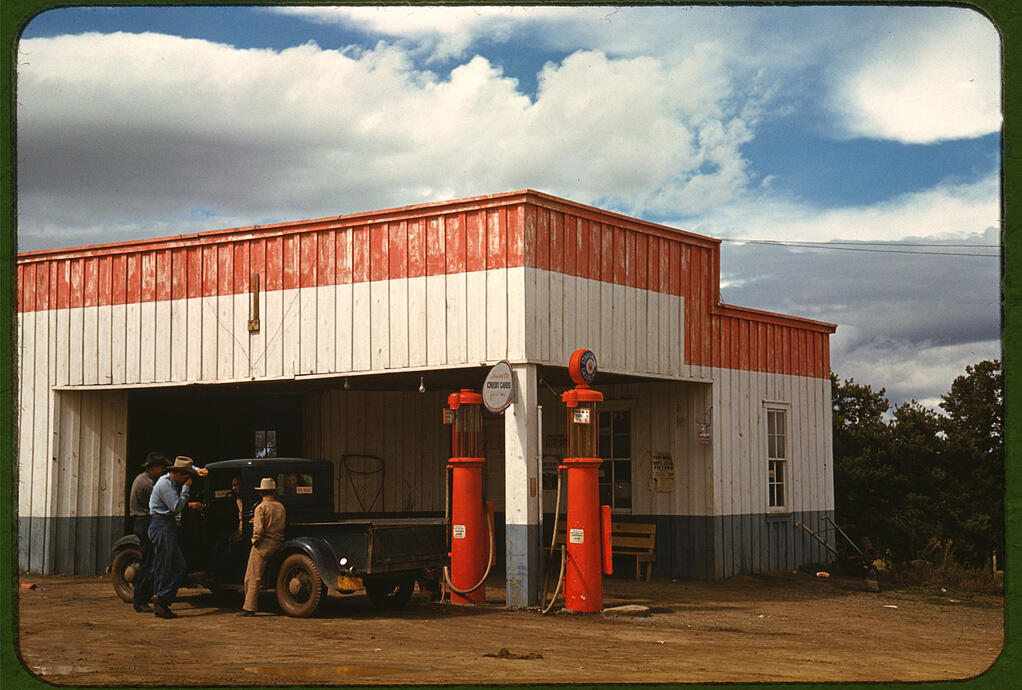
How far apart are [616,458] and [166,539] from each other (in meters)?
8.85

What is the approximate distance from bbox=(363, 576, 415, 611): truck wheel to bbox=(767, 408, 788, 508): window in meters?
8.72

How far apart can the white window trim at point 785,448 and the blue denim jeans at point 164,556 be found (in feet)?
36.5

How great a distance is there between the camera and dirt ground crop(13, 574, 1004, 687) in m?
10.5

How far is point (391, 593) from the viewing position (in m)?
15.3

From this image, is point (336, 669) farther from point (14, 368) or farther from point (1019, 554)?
point (1019, 554)

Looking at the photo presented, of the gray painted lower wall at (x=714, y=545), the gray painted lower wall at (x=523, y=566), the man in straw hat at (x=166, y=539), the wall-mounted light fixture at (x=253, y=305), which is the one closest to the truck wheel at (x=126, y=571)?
the man in straw hat at (x=166, y=539)

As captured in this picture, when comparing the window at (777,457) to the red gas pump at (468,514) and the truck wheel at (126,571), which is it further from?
the truck wheel at (126,571)

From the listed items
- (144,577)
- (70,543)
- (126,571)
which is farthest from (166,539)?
(70,543)

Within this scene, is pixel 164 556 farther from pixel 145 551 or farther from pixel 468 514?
pixel 468 514

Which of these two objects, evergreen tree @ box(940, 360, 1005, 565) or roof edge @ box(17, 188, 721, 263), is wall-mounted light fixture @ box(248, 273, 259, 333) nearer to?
roof edge @ box(17, 188, 721, 263)

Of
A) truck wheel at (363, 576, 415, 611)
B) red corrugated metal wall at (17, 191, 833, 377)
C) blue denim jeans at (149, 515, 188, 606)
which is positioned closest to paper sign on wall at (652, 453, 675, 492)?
red corrugated metal wall at (17, 191, 833, 377)

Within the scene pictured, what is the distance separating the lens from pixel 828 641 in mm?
13258

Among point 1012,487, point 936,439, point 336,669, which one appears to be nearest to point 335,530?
point 336,669

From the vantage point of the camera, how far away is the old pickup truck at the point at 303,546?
13.8m
